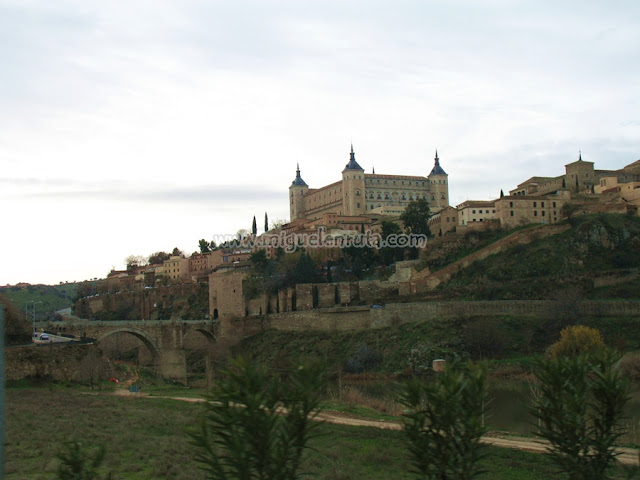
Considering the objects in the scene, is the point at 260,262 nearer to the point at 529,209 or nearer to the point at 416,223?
the point at 416,223

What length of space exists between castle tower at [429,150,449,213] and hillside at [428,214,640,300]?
45.3m

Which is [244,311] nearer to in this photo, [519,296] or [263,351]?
[263,351]

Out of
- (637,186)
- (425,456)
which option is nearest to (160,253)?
(637,186)

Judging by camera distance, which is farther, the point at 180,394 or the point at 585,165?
the point at 585,165

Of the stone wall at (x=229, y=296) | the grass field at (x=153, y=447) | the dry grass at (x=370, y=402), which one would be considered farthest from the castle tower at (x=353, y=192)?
the grass field at (x=153, y=447)

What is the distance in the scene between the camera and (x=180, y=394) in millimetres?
34438

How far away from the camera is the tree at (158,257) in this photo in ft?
395

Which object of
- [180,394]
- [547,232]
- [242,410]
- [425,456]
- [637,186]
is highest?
[637,186]

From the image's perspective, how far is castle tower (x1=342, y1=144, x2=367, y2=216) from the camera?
325 feet

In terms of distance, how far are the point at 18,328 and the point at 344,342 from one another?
803 inches

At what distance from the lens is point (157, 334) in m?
54.8

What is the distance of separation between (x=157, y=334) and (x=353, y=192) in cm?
4988

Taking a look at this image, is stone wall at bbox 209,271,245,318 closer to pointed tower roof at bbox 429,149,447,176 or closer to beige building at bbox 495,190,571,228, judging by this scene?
beige building at bbox 495,190,571,228

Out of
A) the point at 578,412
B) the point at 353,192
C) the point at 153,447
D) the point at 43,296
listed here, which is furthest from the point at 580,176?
the point at 43,296
